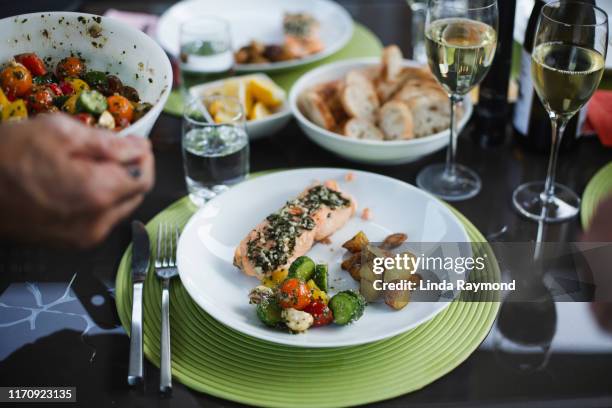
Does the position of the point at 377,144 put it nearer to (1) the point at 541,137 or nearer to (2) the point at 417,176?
(2) the point at 417,176

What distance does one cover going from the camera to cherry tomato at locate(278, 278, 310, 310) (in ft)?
3.45

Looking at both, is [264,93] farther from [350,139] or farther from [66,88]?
[66,88]

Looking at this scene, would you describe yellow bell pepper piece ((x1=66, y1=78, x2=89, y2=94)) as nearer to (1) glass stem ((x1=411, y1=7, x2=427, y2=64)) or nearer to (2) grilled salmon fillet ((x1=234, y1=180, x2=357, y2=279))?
(2) grilled salmon fillet ((x1=234, y1=180, x2=357, y2=279))

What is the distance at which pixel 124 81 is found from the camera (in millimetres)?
859

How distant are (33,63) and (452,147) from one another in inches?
35.4

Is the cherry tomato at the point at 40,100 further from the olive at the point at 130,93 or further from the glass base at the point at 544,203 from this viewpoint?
the glass base at the point at 544,203

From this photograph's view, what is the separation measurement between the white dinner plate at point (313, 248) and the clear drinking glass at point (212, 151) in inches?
2.5

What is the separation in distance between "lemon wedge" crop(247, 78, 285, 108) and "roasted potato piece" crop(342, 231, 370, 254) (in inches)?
20.4

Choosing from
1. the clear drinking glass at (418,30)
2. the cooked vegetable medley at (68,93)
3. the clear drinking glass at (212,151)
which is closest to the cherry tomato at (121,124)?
the cooked vegetable medley at (68,93)

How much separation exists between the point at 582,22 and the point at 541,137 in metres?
0.33

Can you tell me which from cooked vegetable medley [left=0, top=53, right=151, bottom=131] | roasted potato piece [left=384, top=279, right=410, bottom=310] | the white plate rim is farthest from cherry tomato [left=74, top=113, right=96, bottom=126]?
the white plate rim

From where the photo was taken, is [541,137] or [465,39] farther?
[541,137]

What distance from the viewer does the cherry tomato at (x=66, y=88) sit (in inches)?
33.0

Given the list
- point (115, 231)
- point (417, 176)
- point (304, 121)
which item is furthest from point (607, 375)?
point (115, 231)
